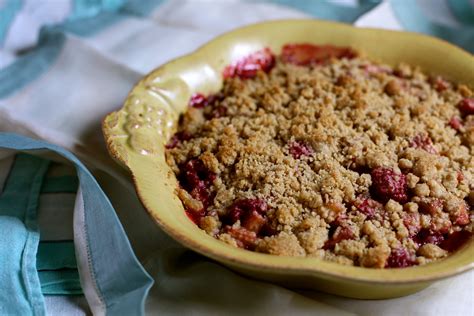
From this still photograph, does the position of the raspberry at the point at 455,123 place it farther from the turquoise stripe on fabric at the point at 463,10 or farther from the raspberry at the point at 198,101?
the turquoise stripe on fabric at the point at 463,10

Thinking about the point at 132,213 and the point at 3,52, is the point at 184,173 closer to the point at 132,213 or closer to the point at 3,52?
the point at 132,213

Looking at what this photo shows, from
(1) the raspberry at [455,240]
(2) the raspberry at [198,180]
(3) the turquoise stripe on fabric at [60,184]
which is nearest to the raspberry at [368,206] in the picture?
(1) the raspberry at [455,240]

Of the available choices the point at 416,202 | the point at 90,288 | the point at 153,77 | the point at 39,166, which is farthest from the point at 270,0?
the point at 90,288

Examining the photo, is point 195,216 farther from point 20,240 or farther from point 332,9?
point 332,9

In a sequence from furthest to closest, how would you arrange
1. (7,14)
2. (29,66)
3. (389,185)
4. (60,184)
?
1. (7,14)
2. (29,66)
3. (60,184)
4. (389,185)

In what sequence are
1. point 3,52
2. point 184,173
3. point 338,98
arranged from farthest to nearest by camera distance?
point 3,52, point 338,98, point 184,173

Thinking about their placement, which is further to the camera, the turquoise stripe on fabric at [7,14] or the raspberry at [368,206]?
the turquoise stripe on fabric at [7,14]

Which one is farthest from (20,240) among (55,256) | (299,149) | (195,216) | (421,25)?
(421,25)
